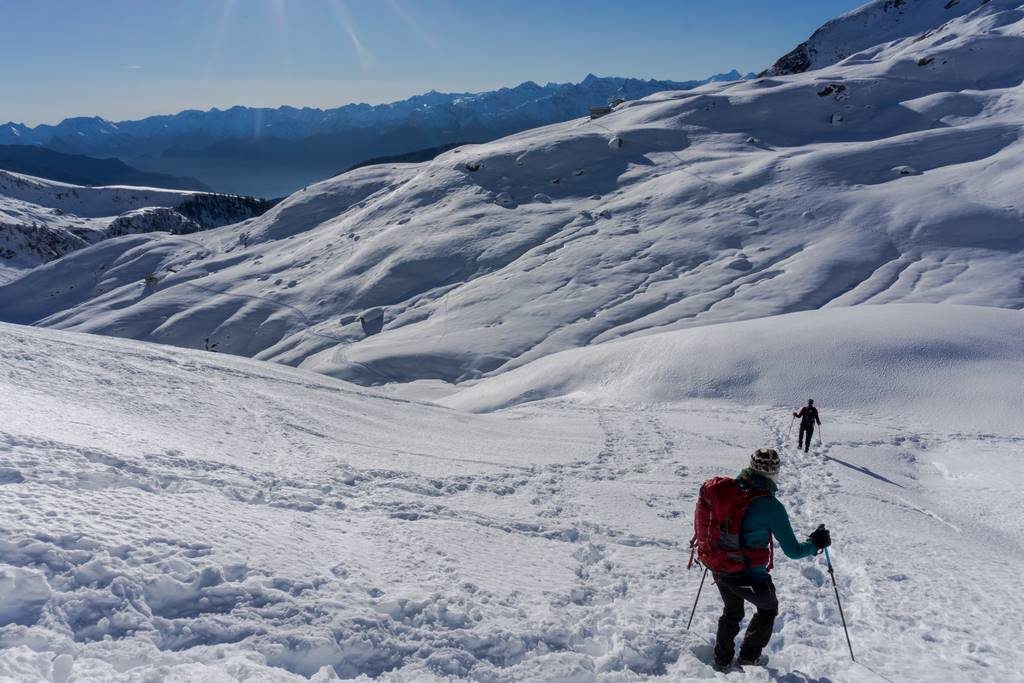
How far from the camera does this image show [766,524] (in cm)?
548

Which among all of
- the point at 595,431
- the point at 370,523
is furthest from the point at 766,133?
the point at 370,523

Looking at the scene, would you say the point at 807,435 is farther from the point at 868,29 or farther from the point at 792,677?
the point at 868,29

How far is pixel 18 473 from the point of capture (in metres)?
6.61

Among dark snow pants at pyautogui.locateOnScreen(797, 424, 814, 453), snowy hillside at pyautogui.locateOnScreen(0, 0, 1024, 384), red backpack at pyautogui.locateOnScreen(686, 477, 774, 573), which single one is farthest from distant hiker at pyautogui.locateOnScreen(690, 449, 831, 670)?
snowy hillside at pyautogui.locateOnScreen(0, 0, 1024, 384)

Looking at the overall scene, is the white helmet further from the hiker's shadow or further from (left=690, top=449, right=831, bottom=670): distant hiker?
the hiker's shadow

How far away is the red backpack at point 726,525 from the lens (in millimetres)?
5484

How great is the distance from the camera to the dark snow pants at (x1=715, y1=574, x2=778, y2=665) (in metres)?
5.61

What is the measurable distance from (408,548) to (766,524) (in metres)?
3.99

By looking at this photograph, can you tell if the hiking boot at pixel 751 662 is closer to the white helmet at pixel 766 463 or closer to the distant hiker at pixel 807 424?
the white helmet at pixel 766 463

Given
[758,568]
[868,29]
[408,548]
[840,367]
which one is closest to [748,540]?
[758,568]

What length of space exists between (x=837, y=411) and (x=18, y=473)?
64.0 feet

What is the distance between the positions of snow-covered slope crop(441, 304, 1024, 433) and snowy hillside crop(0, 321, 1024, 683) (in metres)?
4.46

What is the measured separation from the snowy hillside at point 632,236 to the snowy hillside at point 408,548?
25.1 m

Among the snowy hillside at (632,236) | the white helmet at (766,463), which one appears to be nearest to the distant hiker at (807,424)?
the white helmet at (766,463)
